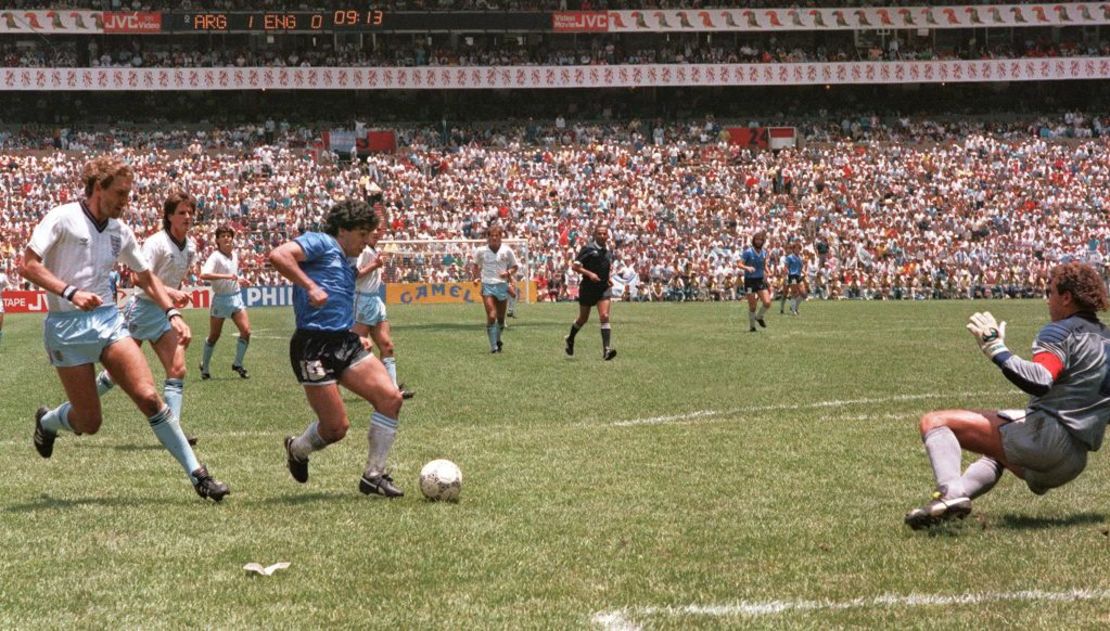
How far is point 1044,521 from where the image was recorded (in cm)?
755

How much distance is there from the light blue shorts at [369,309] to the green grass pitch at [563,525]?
51.5 inches

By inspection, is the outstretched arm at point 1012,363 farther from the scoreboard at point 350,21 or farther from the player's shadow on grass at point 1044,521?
the scoreboard at point 350,21

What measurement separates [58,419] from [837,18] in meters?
62.8

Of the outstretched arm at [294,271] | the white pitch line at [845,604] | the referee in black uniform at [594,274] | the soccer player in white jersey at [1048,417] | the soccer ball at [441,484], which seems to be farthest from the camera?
the referee in black uniform at [594,274]

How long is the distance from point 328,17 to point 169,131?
9486mm

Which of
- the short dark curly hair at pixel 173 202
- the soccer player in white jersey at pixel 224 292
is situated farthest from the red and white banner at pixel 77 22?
the short dark curly hair at pixel 173 202

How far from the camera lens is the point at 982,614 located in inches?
220

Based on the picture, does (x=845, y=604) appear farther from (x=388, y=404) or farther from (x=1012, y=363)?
(x=388, y=404)

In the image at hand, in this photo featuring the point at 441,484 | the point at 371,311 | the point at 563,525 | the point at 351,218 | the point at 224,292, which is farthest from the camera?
the point at 224,292

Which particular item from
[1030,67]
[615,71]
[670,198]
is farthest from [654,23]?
[1030,67]

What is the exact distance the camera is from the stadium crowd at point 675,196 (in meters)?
49.8

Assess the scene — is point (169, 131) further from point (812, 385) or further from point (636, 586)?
point (636, 586)

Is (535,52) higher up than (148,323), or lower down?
higher up

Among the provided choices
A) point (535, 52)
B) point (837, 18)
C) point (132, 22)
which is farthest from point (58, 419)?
point (837, 18)
